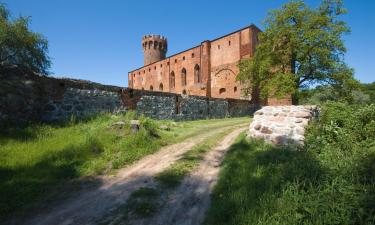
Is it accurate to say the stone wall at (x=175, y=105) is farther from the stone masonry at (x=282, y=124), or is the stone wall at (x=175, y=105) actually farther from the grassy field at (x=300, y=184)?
the grassy field at (x=300, y=184)

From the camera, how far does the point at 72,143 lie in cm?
645

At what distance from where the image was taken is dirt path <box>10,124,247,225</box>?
Answer: 3641 mm

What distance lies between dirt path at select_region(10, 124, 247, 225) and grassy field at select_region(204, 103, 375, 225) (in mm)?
840

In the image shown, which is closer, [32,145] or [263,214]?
[263,214]

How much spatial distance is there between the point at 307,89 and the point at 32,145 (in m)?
19.1

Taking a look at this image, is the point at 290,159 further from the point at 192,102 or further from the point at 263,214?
the point at 192,102

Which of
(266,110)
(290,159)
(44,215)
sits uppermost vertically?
(266,110)

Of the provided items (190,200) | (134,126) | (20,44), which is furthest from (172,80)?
(190,200)

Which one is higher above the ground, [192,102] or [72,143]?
[192,102]

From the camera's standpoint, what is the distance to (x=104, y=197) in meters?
4.27

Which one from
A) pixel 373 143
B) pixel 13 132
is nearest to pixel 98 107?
pixel 13 132

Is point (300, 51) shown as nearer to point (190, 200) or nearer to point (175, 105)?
point (175, 105)

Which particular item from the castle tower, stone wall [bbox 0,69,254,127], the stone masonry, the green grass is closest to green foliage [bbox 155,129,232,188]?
the green grass

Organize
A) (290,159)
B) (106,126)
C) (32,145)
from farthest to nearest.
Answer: (106,126) → (32,145) → (290,159)
